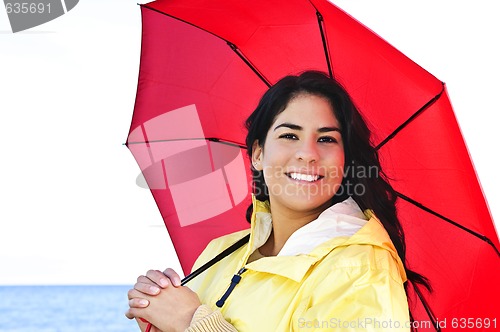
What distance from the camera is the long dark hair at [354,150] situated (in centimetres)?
237

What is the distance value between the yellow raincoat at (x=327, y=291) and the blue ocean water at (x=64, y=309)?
11.4 m

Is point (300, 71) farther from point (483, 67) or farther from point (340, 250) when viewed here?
point (483, 67)

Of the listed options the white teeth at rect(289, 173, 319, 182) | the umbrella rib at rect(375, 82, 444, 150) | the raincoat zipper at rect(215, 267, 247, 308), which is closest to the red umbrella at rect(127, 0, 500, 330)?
the umbrella rib at rect(375, 82, 444, 150)

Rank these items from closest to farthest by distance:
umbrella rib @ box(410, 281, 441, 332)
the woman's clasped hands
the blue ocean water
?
the woman's clasped hands → umbrella rib @ box(410, 281, 441, 332) → the blue ocean water

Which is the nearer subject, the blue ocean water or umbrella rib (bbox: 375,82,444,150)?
umbrella rib (bbox: 375,82,444,150)

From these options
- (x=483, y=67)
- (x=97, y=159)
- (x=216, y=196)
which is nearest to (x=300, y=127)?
(x=216, y=196)

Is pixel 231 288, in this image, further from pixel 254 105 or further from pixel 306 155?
pixel 254 105

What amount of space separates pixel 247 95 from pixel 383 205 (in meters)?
0.80

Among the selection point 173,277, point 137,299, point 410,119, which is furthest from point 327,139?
point 137,299

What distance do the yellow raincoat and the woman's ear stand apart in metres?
0.51

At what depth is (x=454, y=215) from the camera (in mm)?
2465

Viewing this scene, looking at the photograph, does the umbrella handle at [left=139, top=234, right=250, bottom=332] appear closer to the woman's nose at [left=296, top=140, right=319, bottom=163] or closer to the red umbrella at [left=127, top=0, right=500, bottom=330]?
the red umbrella at [left=127, top=0, right=500, bottom=330]

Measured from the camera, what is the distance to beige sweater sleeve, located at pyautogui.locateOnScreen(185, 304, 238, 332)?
80.3 inches

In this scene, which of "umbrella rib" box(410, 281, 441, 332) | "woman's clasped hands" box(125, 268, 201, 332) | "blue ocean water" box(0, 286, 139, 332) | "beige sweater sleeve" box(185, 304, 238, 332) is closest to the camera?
"beige sweater sleeve" box(185, 304, 238, 332)
